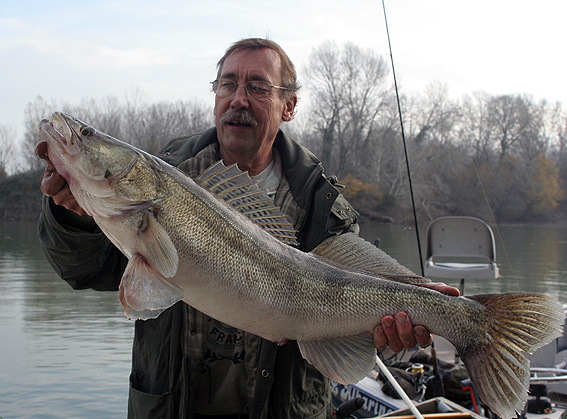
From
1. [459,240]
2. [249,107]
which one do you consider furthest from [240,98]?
[459,240]

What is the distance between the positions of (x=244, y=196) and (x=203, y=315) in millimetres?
787

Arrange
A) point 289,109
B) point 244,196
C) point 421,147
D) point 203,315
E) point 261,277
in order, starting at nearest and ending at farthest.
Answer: point 261,277, point 244,196, point 203,315, point 289,109, point 421,147

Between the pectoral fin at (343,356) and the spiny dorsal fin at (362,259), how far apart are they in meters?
0.32

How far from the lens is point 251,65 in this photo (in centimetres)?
337

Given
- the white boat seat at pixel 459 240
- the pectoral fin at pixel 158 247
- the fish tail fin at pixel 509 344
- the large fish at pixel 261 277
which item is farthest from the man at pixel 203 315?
the white boat seat at pixel 459 240

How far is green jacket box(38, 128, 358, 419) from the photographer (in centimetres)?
259

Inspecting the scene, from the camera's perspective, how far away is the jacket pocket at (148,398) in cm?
279

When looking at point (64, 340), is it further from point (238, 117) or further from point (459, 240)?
point (238, 117)

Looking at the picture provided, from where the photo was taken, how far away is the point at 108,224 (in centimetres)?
226

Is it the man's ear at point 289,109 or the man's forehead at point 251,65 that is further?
the man's ear at point 289,109

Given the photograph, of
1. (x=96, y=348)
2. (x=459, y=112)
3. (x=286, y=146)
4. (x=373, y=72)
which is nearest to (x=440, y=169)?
(x=459, y=112)

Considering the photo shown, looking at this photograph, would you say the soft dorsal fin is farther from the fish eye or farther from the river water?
the river water

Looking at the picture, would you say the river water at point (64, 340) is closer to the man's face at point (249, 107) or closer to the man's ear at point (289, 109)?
the man's ear at point (289, 109)

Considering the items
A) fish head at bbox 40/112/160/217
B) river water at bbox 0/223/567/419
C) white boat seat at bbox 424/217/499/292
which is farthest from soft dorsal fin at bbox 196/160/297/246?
river water at bbox 0/223/567/419
